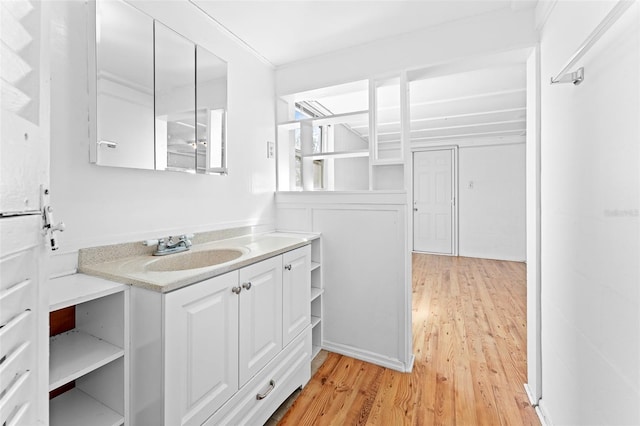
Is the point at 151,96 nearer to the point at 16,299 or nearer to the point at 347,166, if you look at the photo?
the point at 16,299

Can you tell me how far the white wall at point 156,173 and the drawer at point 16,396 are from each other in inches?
33.8

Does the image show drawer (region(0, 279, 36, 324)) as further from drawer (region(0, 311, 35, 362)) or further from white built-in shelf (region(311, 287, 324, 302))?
white built-in shelf (region(311, 287, 324, 302))

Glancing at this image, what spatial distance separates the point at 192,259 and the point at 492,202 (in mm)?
5481

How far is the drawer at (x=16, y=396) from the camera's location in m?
0.42

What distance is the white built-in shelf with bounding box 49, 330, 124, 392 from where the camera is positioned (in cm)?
91

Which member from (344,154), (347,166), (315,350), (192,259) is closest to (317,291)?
(315,350)

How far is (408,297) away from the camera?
6.52ft

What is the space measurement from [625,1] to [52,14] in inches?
74.8

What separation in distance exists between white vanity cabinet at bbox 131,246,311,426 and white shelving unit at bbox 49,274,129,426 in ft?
0.17

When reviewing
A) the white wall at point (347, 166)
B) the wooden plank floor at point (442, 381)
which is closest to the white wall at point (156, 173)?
the wooden plank floor at point (442, 381)

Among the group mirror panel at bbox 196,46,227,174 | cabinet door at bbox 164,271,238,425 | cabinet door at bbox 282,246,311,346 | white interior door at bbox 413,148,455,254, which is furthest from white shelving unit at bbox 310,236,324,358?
white interior door at bbox 413,148,455,254

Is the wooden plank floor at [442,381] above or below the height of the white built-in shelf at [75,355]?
below

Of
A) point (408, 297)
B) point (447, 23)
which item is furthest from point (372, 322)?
point (447, 23)

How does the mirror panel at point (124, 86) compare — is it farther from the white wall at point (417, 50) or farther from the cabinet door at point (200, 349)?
the white wall at point (417, 50)
